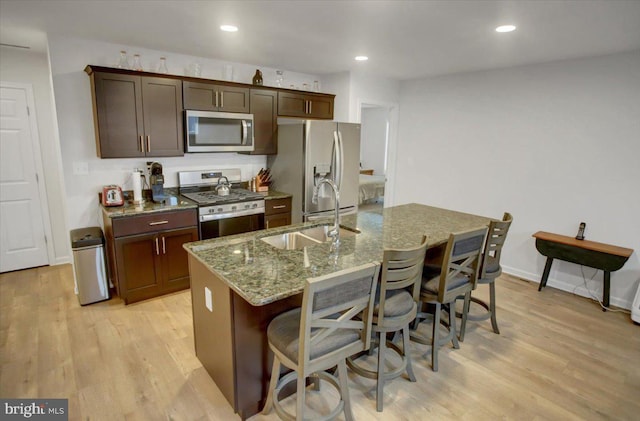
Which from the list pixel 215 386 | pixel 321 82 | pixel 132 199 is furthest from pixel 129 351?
pixel 321 82

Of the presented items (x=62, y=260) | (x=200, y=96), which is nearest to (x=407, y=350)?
(x=200, y=96)

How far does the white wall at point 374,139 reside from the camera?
8508 mm

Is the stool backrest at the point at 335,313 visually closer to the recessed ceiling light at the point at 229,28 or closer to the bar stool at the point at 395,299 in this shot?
the bar stool at the point at 395,299

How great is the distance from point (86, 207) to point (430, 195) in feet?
14.0

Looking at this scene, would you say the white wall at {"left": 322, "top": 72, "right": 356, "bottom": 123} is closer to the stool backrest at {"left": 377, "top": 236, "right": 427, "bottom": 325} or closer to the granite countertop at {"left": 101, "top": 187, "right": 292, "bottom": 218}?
the granite countertop at {"left": 101, "top": 187, "right": 292, "bottom": 218}

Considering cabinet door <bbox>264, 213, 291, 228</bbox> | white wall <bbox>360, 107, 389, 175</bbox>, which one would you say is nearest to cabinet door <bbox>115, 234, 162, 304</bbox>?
cabinet door <bbox>264, 213, 291, 228</bbox>

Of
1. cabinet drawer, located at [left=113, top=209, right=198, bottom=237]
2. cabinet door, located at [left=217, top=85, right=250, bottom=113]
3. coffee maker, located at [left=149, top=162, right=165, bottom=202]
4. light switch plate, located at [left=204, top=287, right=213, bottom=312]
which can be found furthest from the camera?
cabinet door, located at [left=217, top=85, right=250, bottom=113]

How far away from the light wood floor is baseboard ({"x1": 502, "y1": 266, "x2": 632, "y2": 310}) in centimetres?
29

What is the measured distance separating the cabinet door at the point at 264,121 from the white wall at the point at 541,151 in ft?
6.95

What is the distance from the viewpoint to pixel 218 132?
384cm

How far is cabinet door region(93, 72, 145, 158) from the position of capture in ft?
10.4

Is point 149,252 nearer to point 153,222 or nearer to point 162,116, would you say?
point 153,222

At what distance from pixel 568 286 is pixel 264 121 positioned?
3.93 meters

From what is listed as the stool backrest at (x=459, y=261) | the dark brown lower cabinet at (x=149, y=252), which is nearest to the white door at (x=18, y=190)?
the dark brown lower cabinet at (x=149, y=252)
